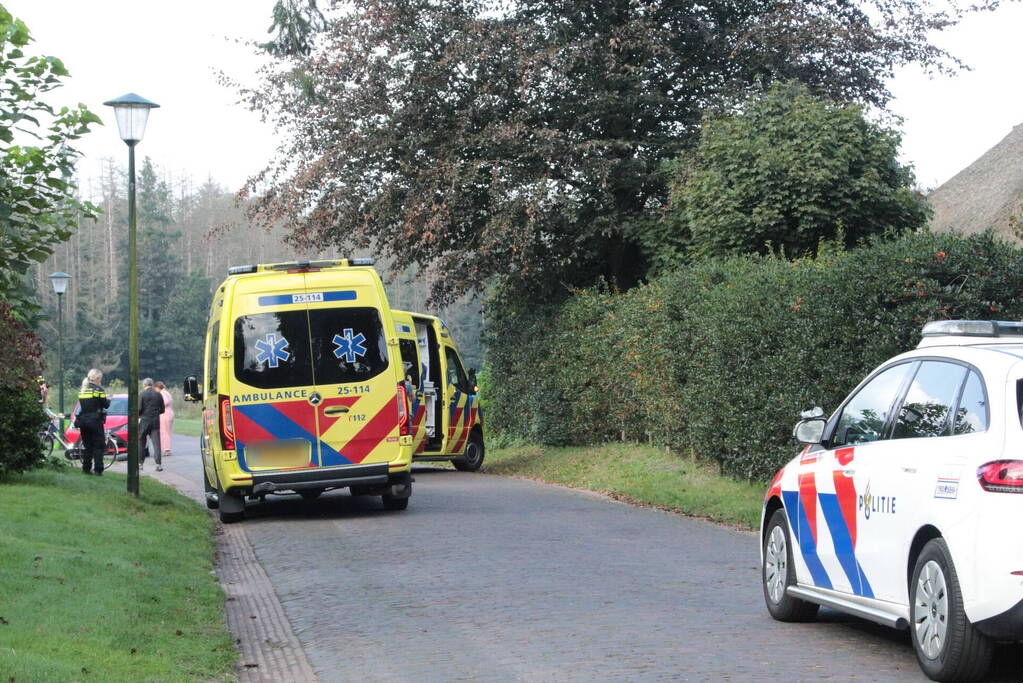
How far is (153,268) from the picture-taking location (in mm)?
100062

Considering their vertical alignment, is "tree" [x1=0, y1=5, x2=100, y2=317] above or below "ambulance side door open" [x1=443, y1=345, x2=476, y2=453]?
above

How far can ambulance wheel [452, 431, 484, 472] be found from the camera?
24312 millimetres

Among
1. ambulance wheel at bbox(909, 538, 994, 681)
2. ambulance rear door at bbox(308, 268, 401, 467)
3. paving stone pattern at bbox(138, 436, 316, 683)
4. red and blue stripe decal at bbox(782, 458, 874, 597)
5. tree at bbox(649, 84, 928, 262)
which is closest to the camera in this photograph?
ambulance wheel at bbox(909, 538, 994, 681)

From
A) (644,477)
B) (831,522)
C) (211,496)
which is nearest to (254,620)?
(831,522)

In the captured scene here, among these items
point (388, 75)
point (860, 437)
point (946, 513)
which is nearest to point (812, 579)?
point (860, 437)

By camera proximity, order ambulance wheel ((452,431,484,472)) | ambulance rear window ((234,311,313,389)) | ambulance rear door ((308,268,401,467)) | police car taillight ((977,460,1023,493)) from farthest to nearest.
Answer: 1. ambulance wheel ((452,431,484,472))
2. ambulance rear door ((308,268,401,467))
3. ambulance rear window ((234,311,313,389))
4. police car taillight ((977,460,1023,493))

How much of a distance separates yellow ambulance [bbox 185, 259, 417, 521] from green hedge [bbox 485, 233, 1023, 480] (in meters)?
4.24

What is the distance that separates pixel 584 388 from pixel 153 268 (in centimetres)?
8176

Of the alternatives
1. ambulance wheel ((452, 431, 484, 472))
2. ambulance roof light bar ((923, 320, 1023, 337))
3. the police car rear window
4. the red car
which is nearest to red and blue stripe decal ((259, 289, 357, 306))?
the police car rear window

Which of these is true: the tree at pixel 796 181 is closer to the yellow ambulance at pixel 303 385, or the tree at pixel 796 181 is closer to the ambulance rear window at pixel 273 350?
the yellow ambulance at pixel 303 385

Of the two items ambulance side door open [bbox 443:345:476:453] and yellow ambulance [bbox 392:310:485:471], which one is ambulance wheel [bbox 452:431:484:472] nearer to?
yellow ambulance [bbox 392:310:485:471]

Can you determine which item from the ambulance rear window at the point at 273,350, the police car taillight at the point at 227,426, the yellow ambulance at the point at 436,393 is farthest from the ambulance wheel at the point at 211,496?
the yellow ambulance at the point at 436,393

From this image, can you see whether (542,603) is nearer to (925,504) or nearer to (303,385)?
(925,504)

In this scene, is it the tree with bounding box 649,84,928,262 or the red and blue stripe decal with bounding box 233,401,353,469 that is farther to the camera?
the tree with bounding box 649,84,928,262
